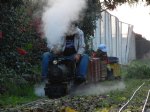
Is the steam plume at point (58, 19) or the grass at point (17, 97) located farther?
the grass at point (17, 97)

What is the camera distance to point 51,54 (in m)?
12.7

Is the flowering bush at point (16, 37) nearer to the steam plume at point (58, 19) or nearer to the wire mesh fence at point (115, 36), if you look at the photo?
the steam plume at point (58, 19)

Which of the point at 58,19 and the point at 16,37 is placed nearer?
the point at 58,19

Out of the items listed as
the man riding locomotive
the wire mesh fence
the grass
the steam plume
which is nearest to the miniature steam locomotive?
the man riding locomotive

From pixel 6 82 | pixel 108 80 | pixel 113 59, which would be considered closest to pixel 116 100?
pixel 6 82

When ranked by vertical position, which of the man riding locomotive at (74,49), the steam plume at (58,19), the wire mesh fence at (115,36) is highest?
the wire mesh fence at (115,36)

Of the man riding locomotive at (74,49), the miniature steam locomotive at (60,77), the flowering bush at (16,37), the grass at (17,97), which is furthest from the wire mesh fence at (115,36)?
the miniature steam locomotive at (60,77)

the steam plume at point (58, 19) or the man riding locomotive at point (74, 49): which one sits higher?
the steam plume at point (58, 19)

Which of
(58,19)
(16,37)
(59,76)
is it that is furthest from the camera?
(16,37)

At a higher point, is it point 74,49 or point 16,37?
point 16,37

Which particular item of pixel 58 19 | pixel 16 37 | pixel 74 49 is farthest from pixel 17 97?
pixel 16 37

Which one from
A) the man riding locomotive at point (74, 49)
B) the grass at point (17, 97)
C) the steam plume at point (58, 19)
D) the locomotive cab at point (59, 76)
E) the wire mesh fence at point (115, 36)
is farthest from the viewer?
the wire mesh fence at point (115, 36)

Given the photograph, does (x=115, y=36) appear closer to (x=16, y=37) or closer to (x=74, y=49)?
(x=16, y=37)

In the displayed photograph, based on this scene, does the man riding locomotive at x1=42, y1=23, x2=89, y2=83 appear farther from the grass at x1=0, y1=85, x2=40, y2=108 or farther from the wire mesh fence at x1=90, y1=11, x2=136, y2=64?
the wire mesh fence at x1=90, y1=11, x2=136, y2=64
